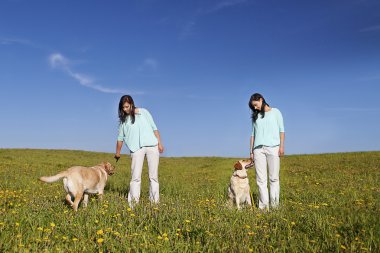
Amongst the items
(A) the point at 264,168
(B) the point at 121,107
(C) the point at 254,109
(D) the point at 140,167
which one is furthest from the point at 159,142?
(A) the point at 264,168

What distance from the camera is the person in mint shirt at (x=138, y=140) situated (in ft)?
30.2

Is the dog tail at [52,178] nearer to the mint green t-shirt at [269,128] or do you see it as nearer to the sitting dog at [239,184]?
the sitting dog at [239,184]

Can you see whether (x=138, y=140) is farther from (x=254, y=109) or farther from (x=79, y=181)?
(x=254, y=109)

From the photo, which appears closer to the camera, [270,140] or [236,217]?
[236,217]

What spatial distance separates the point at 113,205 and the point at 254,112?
3.99 meters

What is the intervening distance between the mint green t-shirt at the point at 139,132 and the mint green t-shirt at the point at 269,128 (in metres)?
2.59

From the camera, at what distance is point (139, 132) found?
30.2ft

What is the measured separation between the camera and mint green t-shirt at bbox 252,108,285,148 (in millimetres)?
8719

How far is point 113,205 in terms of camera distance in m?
7.88

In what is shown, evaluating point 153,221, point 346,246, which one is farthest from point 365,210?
point 153,221

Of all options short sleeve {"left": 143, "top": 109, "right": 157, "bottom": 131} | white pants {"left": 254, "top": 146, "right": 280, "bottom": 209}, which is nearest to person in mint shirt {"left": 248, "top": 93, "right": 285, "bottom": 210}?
white pants {"left": 254, "top": 146, "right": 280, "bottom": 209}

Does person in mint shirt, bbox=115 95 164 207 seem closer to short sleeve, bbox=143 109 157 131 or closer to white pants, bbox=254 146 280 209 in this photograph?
short sleeve, bbox=143 109 157 131

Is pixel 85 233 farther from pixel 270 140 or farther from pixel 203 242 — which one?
pixel 270 140

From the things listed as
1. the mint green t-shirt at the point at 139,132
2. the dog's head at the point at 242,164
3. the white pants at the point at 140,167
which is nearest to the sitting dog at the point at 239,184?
the dog's head at the point at 242,164
